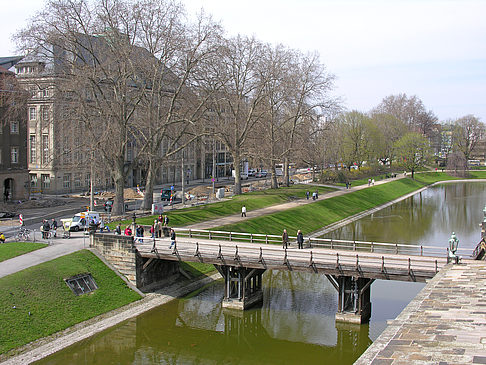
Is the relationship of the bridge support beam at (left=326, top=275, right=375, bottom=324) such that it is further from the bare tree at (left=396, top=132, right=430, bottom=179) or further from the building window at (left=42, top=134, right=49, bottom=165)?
the bare tree at (left=396, top=132, right=430, bottom=179)

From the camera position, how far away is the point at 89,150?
47.0 m

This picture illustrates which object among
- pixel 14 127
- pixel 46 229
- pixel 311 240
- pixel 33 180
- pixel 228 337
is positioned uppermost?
pixel 14 127

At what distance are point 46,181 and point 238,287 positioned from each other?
4917 cm

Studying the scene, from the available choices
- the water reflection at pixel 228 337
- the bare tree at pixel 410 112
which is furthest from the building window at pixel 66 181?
the bare tree at pixel 410 112

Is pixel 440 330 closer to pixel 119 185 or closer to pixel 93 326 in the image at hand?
pixel 93 326

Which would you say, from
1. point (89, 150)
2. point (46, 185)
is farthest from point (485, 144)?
point (89, 150)

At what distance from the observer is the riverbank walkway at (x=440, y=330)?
15391mm

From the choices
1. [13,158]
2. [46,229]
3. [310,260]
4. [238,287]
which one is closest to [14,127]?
[13,158]

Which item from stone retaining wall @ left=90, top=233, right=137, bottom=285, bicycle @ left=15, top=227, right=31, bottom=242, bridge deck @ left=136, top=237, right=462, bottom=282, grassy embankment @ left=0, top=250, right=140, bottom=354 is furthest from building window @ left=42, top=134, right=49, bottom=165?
bridge deck @ left=136, top=237, right=462, bottom=282

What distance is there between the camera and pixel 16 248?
3700cm

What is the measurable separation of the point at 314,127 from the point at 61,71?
153 ft

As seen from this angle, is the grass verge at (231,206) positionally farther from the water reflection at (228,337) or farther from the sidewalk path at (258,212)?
the water reflection at (228,337)

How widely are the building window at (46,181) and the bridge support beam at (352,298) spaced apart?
5333 cm

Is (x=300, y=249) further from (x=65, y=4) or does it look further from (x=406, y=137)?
(x=406, y=137)
